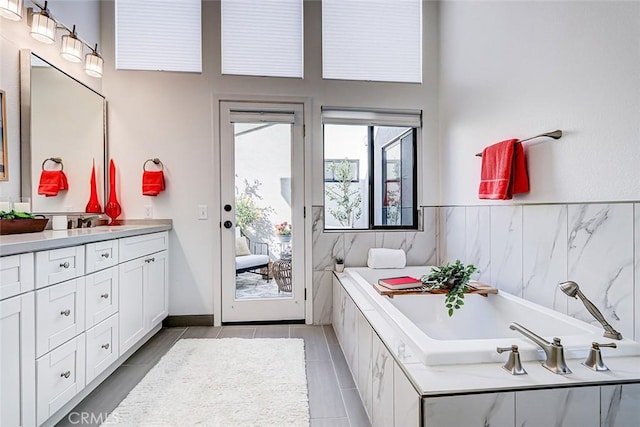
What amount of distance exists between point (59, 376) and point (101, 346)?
0.35 metres

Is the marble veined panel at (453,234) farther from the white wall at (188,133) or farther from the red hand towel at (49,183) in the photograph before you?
the red hand towel at (49,183)

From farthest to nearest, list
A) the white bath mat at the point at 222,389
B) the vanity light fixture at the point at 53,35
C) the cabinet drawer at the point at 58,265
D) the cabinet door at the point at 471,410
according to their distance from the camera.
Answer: the vanity light fixture at the point at 53,35
the white bath mat at the point at 222,389
the cabinet drawer at the point at 58,265
the cabinet door at the point at 471,410

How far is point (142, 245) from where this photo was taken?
2.38 metres

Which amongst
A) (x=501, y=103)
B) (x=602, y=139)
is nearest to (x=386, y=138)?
(x=501, y=103)

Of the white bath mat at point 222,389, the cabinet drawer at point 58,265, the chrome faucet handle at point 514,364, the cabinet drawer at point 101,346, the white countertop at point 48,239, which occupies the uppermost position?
the white countertop at point 48,239

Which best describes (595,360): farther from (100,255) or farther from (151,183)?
Answer: (151,183)

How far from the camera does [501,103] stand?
7.25ft

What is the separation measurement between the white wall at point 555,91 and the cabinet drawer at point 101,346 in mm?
2566

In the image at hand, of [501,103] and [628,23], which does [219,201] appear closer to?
[501,103]

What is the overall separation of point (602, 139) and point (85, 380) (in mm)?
2771

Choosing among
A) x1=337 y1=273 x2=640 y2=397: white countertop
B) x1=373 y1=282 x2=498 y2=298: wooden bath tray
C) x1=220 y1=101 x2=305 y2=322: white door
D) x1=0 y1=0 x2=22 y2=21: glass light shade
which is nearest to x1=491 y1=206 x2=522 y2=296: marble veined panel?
x1=373 y1=282 x2=498 y2=298: wooden bath tray

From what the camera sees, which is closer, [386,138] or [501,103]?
[501,103]

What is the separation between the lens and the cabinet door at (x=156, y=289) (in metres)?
2.46

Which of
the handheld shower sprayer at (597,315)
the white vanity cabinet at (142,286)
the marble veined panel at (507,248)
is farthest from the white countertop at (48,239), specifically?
the marble veined panel at (507,248)
